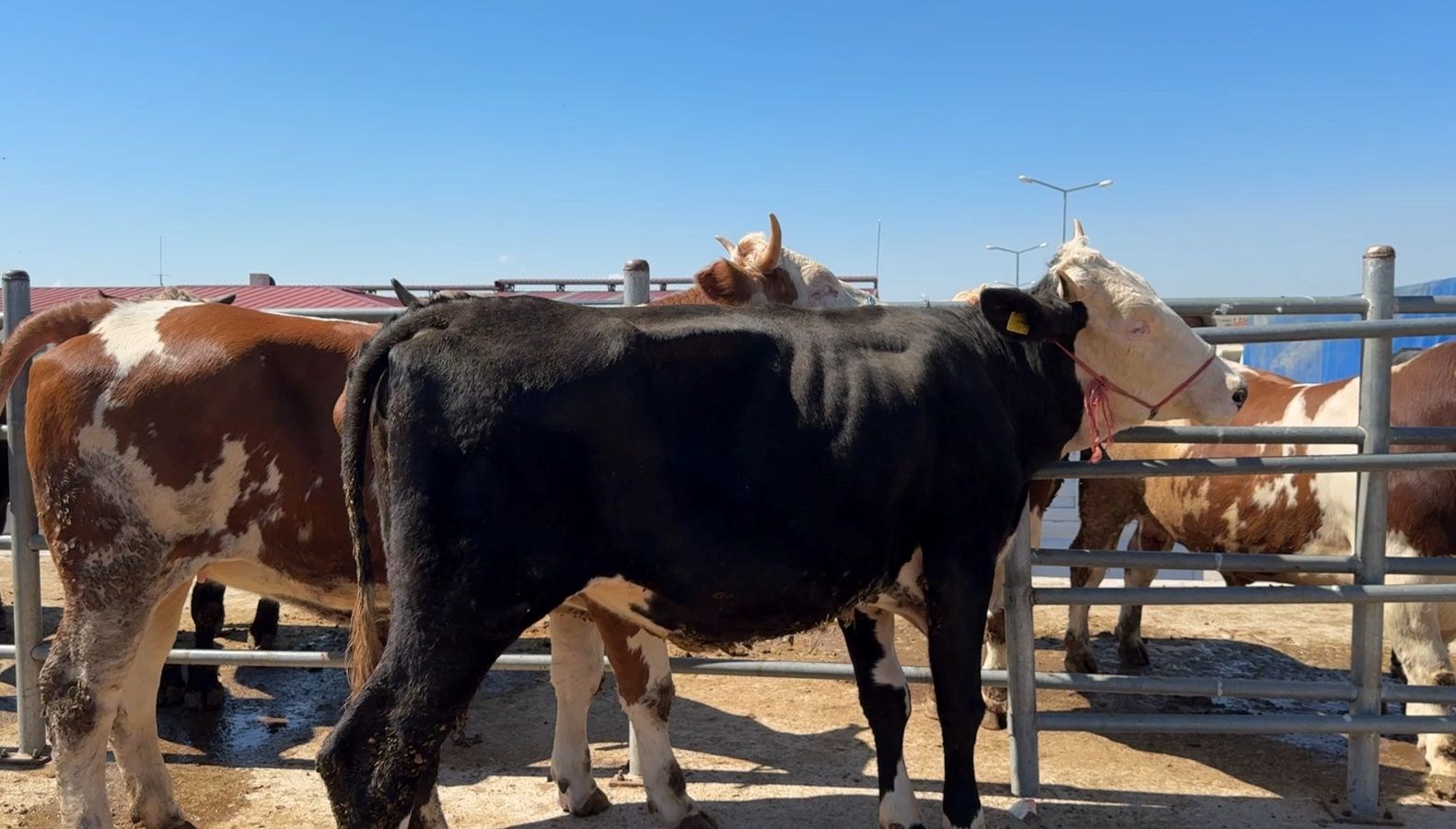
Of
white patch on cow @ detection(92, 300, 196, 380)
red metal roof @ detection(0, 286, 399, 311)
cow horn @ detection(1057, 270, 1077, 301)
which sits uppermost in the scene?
red metal roof @ detection(0, 286, 399, 311)

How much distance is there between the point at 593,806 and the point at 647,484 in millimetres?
2079

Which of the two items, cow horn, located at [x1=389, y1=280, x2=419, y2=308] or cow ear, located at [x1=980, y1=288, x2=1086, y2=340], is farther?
cow ear, located at [x1=980, y1=288, x2=1086, y2=340]

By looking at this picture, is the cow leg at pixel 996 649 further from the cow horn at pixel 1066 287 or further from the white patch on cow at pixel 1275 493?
the cow horn at pixel 1066 287

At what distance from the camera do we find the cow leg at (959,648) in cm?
353

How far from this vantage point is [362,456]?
127 inches

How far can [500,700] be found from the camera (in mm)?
6215

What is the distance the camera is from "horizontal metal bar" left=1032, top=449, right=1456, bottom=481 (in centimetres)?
421

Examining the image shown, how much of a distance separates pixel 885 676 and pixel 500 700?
2.93 meters

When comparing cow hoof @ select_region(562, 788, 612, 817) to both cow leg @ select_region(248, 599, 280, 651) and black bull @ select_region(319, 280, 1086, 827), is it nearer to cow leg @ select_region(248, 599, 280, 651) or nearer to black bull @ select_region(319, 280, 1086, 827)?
black bull @ select_region(319, 280, 1086, 827)

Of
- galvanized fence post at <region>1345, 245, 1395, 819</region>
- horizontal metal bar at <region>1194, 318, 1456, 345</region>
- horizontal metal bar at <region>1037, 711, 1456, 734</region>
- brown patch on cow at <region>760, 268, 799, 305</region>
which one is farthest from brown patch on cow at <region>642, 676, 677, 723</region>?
galvanized fence post at <region>1345, 245, 1395, 819</region>

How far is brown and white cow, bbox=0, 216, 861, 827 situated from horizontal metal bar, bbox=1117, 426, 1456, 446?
3.11m

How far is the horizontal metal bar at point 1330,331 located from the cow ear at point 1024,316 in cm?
76

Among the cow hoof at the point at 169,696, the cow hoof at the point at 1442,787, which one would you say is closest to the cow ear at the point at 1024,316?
the cow hoof at the point at 1442,787

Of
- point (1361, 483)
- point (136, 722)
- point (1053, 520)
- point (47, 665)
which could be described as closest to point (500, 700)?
point (136, 722)
